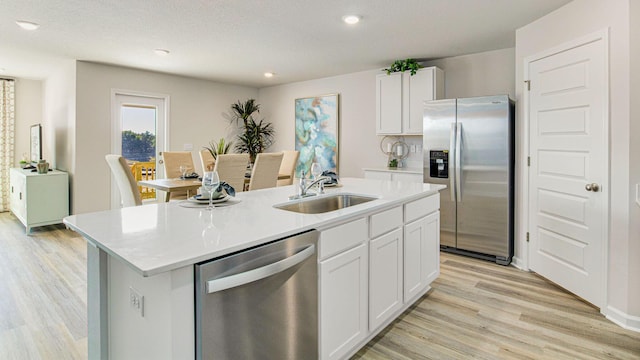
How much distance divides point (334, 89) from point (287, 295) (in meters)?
4.95

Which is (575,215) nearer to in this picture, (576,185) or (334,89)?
(576,185)

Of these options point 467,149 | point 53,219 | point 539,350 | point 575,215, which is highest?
point 467,149

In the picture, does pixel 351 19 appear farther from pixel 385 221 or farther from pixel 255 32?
pixel 385 221

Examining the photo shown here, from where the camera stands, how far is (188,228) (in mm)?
1553

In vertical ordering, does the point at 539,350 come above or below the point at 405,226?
below

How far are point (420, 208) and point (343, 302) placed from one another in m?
1.07

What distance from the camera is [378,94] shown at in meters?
5.11

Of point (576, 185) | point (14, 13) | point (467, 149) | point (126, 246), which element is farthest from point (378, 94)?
point (126, 246)

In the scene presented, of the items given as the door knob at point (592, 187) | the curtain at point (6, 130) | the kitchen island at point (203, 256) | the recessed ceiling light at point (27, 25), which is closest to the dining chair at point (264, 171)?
the kitchen island at point (203, 256)

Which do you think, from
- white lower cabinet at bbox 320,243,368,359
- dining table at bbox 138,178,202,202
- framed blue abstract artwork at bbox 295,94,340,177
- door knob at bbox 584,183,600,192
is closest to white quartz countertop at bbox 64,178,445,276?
white lower cabinet at bbox 320,243,368,359

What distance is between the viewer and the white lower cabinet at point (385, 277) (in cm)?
213

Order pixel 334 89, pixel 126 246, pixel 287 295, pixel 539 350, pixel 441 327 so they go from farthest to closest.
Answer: pixel 334 89, pixel 441 327, pixel 539 350, pixel 287 295, pixel 126 246

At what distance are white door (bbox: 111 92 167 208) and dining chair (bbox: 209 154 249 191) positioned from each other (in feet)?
8.06

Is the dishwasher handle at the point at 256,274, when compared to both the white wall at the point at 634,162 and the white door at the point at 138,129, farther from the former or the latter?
the white door at the point at 138,129
